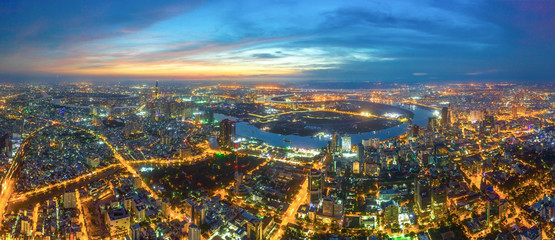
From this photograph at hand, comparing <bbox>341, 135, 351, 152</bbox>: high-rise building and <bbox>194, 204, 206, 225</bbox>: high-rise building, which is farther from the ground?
<bbox>341, 135, 351, 152</bbox>: high-rise building

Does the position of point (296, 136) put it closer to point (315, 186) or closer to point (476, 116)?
point (315, 186)

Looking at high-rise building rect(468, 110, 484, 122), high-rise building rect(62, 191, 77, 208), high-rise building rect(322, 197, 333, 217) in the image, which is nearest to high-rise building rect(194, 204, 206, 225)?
high-rise building rect(322, 197, 333, 217)

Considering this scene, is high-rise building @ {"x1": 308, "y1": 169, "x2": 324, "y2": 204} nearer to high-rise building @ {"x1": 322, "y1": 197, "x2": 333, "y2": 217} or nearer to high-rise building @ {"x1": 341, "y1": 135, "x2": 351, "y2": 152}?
Answer: high-rise building @ {"x1": 322, "y1": 197, "x2": 333, "y2": 217}

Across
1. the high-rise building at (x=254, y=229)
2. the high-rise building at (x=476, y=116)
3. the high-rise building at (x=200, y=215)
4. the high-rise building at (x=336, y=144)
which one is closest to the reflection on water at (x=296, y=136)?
the high-rise building at (x=336, y=144)

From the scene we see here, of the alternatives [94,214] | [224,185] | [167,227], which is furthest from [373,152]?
[94,214]

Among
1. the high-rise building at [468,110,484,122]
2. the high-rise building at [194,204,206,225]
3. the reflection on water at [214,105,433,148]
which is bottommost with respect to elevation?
the high-rise building at [194,204,206,225]

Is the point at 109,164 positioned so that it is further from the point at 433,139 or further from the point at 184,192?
the point at 433,139

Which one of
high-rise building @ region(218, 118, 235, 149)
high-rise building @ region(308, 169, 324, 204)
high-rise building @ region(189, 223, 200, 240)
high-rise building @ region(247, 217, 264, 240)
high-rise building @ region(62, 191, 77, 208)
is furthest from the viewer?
high-rise building @ region(218, 118, 235, 149)

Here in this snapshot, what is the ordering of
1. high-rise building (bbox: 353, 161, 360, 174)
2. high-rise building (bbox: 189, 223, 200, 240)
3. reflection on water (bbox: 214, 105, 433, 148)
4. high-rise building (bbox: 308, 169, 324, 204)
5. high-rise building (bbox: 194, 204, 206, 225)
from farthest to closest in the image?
reflection on water (bbox: 214, 105, 433, 148) → high-rise building (bbox: 353, 161, 360, 174) → high-rise building (bbox: 308, 169, 324, 204) → high-rise building (bbox: 194, 204, 206, 225) → high-rise building (bbox: 189, 223, 200, 240)
